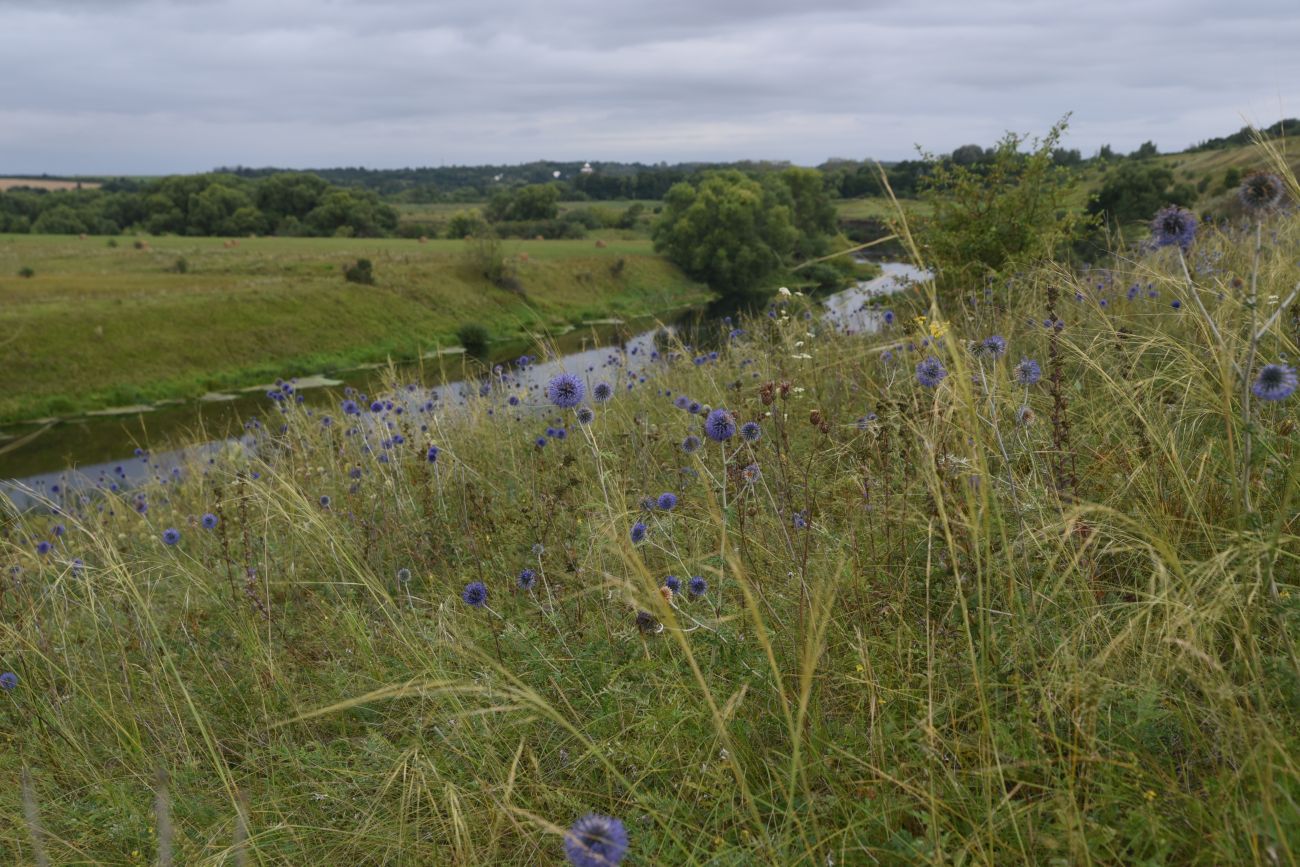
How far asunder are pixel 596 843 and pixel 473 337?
1494 inches

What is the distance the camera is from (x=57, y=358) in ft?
94.2

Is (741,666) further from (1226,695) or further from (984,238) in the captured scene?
(984,238)

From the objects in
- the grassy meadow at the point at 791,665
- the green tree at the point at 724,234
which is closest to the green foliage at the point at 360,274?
the green tree at the point at 724,234

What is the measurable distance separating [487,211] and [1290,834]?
4029 inches

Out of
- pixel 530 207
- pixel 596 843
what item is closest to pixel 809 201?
pixel 530 207

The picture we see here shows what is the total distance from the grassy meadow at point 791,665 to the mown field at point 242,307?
14166 mm

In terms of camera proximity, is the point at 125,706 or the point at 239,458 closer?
the point at 125,706

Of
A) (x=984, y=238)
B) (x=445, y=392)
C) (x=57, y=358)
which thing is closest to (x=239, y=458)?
(x=445, y=392)

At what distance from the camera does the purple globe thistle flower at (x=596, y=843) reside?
1.27 metres

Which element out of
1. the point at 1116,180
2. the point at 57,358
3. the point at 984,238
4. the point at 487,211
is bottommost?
the point at 57,358

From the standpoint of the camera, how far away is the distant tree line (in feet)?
254

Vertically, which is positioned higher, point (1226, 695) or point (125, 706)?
point (1226, 695)

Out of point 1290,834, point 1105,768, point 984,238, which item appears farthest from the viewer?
point 984,238

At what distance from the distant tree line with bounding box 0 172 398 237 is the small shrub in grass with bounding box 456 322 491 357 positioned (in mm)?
46852
